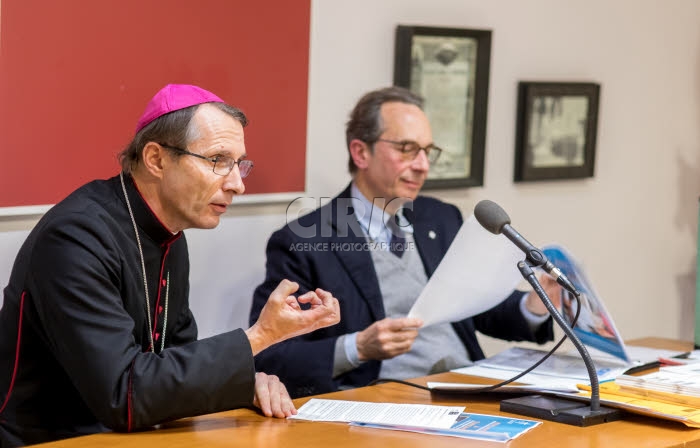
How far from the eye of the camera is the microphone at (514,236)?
7.90 feet

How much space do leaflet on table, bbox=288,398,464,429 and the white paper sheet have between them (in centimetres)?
48

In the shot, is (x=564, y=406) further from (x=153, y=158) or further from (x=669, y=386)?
(x=153, y=158)

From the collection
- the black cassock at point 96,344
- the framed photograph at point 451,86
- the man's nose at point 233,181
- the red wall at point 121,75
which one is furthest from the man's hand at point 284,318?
the framed photograph at point 451,86

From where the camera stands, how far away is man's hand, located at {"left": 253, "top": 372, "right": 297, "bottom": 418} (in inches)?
100

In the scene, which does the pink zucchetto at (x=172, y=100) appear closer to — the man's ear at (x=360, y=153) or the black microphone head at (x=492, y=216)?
the black microphone head at (x=492, y=216)

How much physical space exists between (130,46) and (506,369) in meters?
1.47

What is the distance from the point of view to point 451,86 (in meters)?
4.25

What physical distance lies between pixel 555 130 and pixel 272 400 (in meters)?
2.55

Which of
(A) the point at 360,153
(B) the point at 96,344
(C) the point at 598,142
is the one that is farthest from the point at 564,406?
(C) the point at 598,142

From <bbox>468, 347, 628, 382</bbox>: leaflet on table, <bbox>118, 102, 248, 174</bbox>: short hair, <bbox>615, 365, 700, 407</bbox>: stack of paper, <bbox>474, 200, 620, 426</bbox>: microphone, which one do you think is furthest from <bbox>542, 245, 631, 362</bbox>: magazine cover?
<bbox>118, 102, 248, 174</bbox>: short hair

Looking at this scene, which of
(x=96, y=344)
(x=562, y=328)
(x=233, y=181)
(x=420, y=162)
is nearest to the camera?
(x=96, y=344)

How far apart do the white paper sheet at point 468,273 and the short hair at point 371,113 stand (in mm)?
711

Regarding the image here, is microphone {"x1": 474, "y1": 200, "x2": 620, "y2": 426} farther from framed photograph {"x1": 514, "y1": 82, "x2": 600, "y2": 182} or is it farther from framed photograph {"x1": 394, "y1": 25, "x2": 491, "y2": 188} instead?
framed photograph {"x1": 514, "y1": 82, "x2": 600, "y2": 182}

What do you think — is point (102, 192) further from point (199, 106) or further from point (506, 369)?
point (506, 369)
